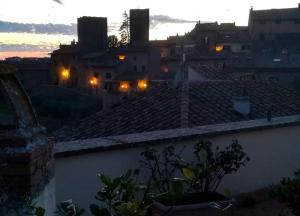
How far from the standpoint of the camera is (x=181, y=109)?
33.0 feet

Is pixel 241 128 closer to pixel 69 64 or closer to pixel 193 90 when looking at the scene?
pixel 193 90

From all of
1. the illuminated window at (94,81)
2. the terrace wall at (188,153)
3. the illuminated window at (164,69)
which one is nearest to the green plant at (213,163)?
the terrace wall at (188,153)

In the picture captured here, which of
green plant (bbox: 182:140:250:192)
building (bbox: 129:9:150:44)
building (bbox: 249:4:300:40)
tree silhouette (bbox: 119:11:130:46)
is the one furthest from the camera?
tree silhouette (bbox: 119:11:130:46)

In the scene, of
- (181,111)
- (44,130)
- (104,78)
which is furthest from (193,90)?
(104,78)

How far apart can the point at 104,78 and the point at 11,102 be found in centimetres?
4240

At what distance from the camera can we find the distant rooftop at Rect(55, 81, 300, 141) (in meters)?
9.51

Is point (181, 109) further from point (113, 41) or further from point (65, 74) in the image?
point (113, 41)

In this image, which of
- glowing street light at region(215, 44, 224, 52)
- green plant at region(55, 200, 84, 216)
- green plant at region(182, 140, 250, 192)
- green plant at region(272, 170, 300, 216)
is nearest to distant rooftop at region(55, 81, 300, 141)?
green plant at region(182, 140, 250, 192)

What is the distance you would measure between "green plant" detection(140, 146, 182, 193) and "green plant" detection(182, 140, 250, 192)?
0.21 m

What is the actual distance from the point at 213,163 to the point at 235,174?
2.12 ft

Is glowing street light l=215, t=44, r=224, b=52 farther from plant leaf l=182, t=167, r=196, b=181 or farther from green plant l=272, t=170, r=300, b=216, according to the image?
green plant l=272, t=170, r=300, b=216

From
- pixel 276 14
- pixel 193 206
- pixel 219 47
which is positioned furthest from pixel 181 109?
pixel 276 14

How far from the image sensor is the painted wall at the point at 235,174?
4.32m

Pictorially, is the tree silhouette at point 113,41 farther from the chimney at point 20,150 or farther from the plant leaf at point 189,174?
the chimney at point 20,150
